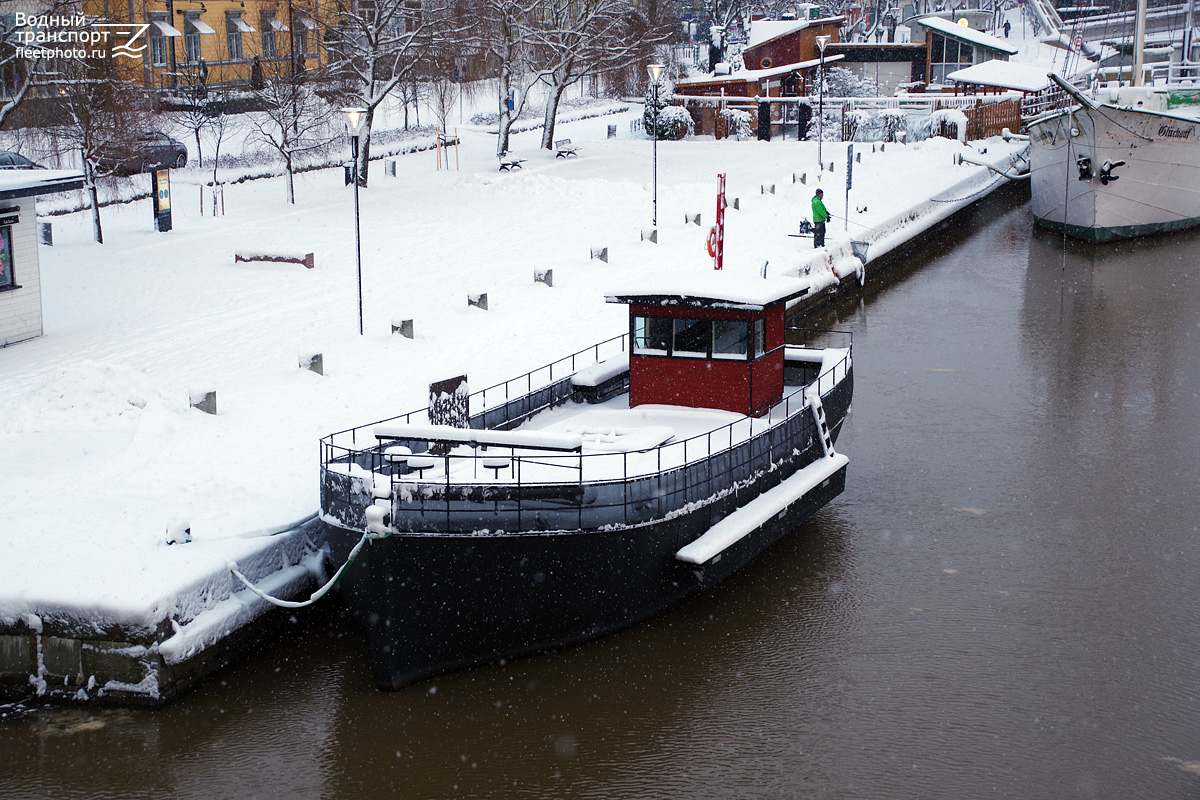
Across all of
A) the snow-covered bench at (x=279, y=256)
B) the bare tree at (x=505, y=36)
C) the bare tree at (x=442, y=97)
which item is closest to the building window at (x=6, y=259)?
the snow-covered bench at (x=279, y=256)

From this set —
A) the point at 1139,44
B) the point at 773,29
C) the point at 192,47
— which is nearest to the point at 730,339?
the point at 1139,44

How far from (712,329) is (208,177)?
32654mm

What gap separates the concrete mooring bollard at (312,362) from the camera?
20.2 m

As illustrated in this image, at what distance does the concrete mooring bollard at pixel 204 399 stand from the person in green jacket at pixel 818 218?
18306 mm

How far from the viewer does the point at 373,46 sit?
1617 inches

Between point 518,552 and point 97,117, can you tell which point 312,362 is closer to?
point 518,552

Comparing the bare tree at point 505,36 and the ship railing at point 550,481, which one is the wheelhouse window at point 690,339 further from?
the bare tree at point 505,36

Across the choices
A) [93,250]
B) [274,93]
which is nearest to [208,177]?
[274,93]

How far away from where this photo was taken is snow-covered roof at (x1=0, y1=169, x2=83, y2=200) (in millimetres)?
21203

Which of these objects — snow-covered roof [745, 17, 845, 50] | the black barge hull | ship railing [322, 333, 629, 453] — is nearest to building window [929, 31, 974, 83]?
snow-covered roof [745, 17, 845, 50]

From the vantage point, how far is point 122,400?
58.0 ft

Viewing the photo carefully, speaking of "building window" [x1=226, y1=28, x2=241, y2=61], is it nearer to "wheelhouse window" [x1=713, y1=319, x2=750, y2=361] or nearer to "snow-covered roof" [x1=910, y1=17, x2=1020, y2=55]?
"snow-covered roof" [x1=910, y1=17, x2=1020, y2=55]

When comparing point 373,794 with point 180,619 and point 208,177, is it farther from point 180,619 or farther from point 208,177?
point 208,177

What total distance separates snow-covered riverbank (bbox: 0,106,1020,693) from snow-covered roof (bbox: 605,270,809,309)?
713 mm
